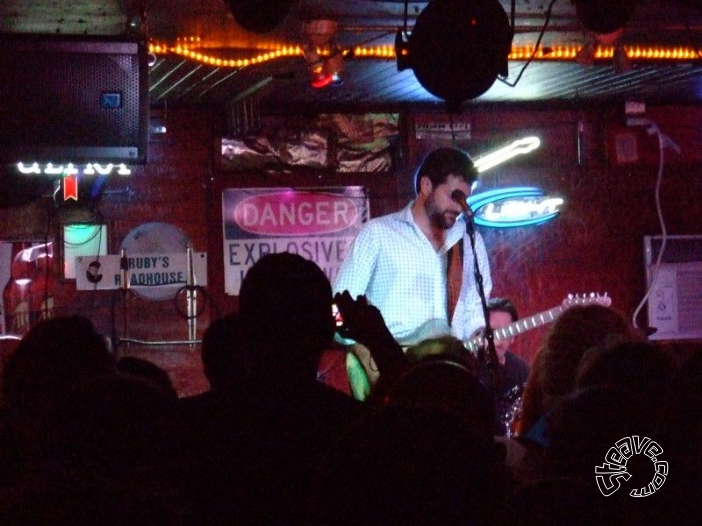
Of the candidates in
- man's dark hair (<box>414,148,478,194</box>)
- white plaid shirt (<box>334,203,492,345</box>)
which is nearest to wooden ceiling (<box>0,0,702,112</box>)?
man's dark hair (<box>414,148,478,194</box>)

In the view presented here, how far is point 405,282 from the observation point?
5355mm

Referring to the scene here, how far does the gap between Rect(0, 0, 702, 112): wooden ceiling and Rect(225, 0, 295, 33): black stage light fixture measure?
0.02 meters

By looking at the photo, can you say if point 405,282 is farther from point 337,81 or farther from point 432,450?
point 432,450

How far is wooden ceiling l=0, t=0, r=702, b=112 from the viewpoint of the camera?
5113mm

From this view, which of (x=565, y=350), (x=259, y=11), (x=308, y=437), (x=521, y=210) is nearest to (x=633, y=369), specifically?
(x=308, y=437)

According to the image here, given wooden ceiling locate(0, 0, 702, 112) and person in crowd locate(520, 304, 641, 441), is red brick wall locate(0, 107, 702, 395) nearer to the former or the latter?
wooden ceiling locate(0, 0, 702, 112)

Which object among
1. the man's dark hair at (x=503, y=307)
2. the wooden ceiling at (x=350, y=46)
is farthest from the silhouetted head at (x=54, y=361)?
the man's dark hair at (x=503, y=307)

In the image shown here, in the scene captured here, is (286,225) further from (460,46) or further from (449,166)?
(460,46)

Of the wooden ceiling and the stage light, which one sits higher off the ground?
the wooden ceiling

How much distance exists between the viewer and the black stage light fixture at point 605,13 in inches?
153

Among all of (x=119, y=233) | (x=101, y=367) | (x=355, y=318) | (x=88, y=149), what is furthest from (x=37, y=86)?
(x=119, y=233)

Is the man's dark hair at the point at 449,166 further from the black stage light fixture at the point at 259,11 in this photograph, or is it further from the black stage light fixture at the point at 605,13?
the black stage light fixture at the point at 259,11

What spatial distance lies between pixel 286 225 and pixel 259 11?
371cm

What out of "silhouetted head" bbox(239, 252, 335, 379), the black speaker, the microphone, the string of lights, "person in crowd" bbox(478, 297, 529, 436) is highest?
the string of lights
